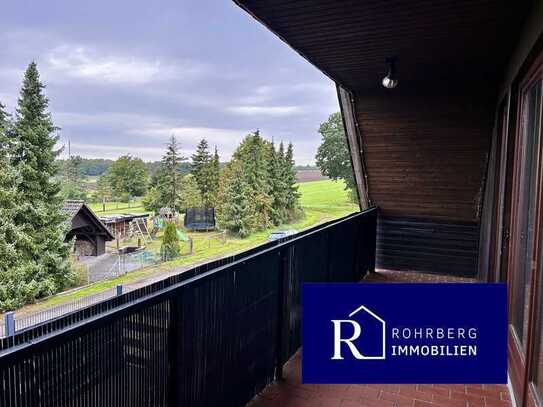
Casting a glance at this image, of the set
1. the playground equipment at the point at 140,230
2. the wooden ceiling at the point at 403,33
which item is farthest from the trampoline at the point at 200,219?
the wooden ceiling at the point at 403,33

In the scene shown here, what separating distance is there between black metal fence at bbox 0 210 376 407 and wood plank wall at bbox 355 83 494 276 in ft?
8.46

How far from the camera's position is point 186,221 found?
25625 millimetres

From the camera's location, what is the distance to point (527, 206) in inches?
97.6

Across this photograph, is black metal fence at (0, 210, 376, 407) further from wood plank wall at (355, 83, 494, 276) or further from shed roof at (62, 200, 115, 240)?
shed roof at (62, 200, 115, 240)

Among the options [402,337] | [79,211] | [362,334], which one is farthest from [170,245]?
[402,337]

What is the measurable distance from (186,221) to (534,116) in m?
24.5

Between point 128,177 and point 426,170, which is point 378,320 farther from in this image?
point 128,177

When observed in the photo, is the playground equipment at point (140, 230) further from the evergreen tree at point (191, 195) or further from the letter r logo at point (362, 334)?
the letter r logo at point (362, 334)

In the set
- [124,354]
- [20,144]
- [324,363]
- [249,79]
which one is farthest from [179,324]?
[249,79]

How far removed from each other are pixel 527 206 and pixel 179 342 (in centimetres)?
238

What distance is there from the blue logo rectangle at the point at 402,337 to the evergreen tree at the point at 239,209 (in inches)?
817

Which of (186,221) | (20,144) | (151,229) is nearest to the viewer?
(20,144)

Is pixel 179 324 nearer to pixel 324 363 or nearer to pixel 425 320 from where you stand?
pixel 324 363

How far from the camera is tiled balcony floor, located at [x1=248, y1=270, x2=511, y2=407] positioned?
2375 mm
